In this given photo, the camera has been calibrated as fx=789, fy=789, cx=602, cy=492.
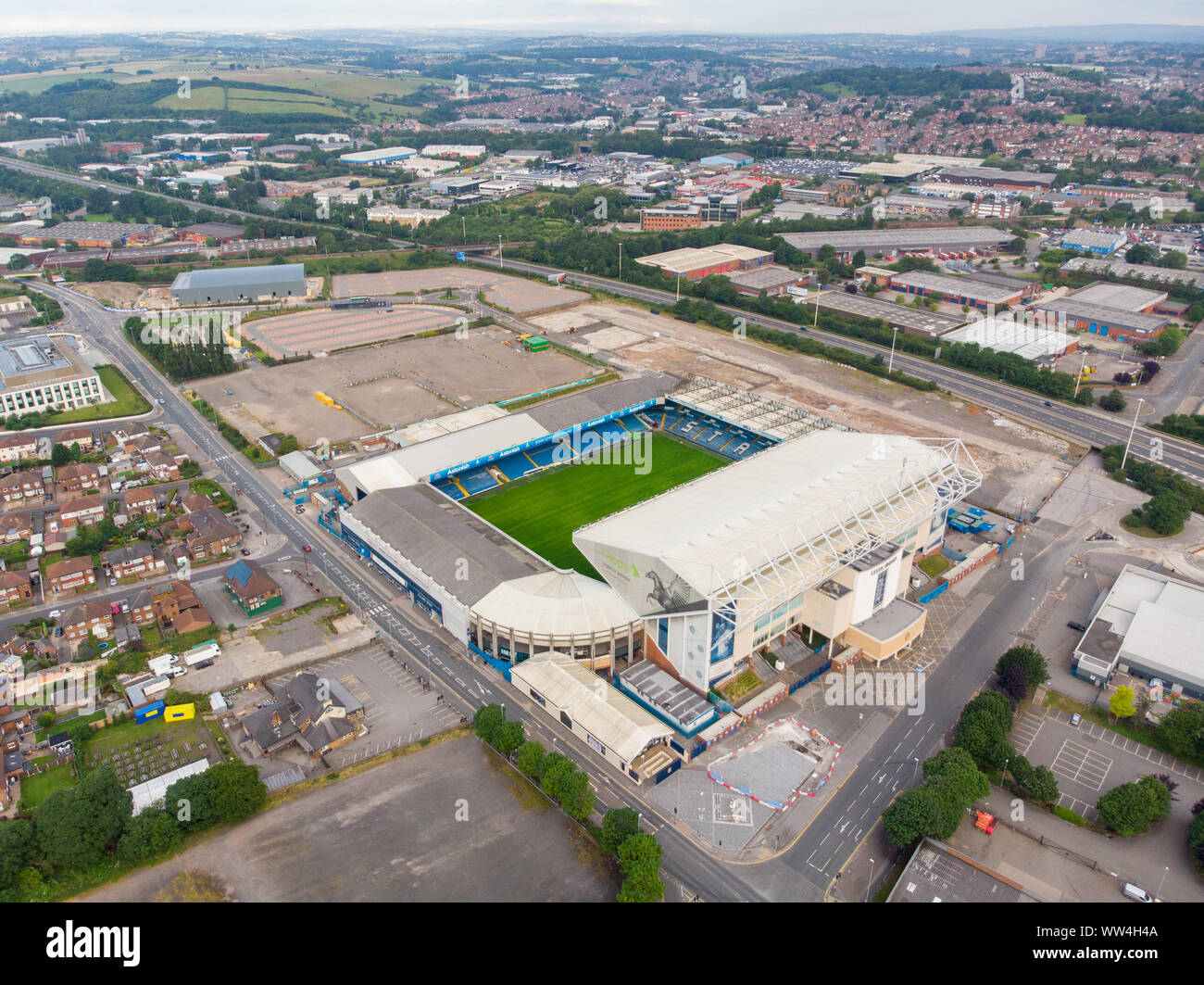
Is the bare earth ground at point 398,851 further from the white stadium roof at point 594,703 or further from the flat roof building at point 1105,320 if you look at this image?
the flat roof building at point 1105,320

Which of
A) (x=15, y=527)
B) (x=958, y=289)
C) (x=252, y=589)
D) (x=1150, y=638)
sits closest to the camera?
(x=1150, y=638)

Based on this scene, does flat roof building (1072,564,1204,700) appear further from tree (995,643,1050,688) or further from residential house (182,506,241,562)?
residential house (182,506,241,562)

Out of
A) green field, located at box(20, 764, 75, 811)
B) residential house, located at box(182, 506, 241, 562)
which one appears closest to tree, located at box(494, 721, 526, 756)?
green field, located at box(20, 764, 75, 811)

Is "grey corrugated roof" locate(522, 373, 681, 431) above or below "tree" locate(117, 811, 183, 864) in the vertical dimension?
above

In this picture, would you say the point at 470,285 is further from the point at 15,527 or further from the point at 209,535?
the point at 15,527

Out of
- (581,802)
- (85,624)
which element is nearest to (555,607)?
(581,802)

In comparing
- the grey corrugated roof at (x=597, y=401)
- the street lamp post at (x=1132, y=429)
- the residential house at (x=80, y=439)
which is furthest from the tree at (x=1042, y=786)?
the residential house at (x=80, y=439)

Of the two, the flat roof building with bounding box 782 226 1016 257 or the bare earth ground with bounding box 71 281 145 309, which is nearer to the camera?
the bare earth ground with bounding box 71 281 145 309

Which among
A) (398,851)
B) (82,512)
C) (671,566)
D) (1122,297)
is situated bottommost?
(398,851)
